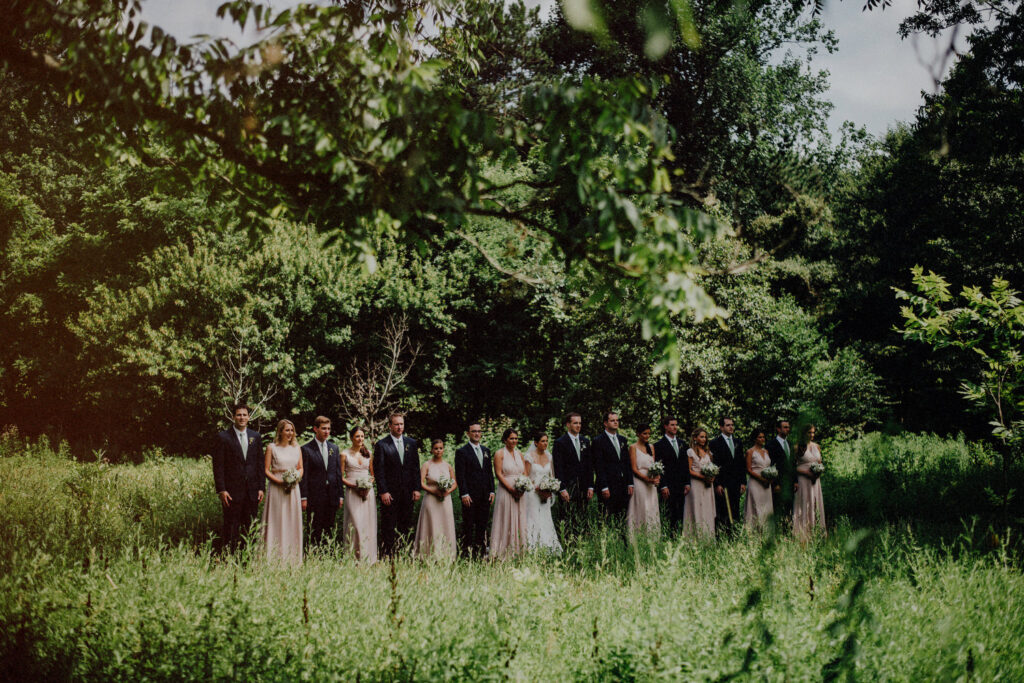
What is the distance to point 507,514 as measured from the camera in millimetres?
9852

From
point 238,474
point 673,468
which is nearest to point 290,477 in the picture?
point 238,474

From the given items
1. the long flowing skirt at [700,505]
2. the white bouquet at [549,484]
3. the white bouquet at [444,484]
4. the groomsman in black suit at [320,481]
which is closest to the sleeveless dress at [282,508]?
the groomsman in black suit at [320,481]

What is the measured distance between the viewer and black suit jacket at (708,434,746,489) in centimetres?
1123

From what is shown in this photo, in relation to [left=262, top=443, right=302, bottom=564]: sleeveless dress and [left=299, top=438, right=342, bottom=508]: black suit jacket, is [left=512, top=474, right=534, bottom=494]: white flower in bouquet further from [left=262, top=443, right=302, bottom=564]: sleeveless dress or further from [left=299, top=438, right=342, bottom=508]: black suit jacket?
[left=262, top=443, right=302, bottom=564]: sleeveless dress

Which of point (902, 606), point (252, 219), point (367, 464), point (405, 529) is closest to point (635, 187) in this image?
point (252, 219)

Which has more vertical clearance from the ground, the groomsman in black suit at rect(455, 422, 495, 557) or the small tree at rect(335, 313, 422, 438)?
the small tree at rect(335, 313, 422, 438)

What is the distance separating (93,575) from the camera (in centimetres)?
530

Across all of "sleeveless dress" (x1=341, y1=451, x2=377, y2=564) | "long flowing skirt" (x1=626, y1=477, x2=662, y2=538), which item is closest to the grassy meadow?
"sleeveless dress" (x1=341, y1=451, x2=377, y2=564)

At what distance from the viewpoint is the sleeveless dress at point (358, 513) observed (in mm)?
9344

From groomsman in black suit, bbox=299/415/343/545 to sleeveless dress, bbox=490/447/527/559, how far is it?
2.06 m

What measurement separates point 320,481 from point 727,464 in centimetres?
590

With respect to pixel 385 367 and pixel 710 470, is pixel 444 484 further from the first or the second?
pixel 385 367

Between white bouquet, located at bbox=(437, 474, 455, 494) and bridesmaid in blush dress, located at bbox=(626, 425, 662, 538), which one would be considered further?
bridesmaid in blush dress, located at bbox=(626, 425, 662, 538)

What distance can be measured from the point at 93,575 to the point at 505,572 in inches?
129
